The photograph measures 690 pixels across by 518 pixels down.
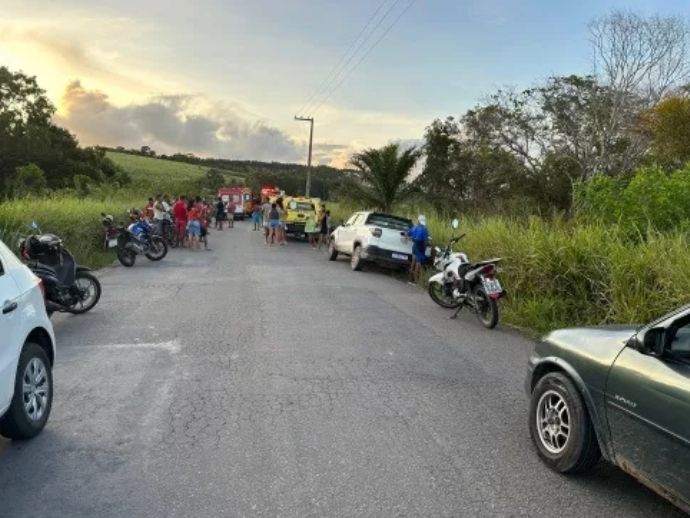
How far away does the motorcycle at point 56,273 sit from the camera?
9.01 metres

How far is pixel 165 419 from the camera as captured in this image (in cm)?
523

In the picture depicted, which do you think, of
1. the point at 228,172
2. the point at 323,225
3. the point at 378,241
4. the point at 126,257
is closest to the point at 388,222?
the point at 378,241

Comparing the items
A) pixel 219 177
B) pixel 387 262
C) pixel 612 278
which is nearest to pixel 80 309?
pixel 612 278

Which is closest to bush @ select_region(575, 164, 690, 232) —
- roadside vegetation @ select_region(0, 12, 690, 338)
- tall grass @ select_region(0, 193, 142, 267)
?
roadside vegetation @ select_region(0, 12, 690, 338)

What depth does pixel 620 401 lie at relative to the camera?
152 inches

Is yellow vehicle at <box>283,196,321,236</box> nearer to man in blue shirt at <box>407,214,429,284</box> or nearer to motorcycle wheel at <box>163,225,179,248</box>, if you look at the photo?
motorcycle wheel at <box>163,225,179,248</box>

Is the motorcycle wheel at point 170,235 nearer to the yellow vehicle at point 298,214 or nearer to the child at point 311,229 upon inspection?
the child at point 311,229

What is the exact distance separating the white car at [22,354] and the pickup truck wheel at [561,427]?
3.53 metres

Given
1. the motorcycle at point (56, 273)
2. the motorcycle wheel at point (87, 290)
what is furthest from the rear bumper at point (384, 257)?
the motorcycle at point (56, 273)

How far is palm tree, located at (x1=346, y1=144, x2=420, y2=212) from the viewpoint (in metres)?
29.9

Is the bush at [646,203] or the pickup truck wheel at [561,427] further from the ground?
the bush at [646,203]

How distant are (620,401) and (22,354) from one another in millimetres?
3913

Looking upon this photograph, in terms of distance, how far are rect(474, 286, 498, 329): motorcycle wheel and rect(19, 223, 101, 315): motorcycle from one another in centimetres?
588

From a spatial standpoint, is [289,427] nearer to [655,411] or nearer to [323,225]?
[655,411]
